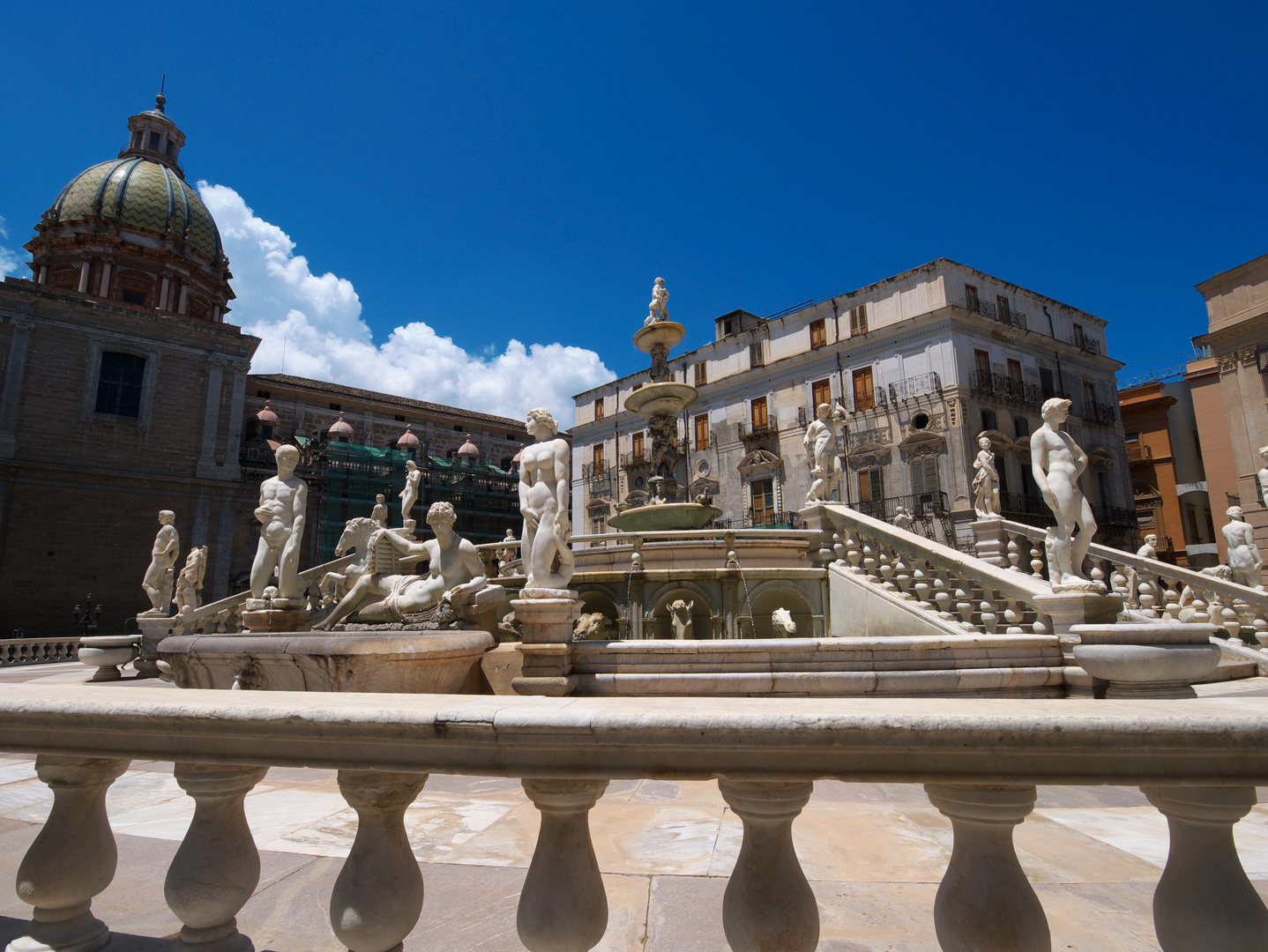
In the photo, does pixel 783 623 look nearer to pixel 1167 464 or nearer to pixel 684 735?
pixel 684 735

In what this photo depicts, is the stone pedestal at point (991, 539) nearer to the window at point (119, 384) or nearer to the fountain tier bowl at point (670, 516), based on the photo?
the fountain tier bowl at point (670, 516)

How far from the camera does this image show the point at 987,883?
1.41 meters

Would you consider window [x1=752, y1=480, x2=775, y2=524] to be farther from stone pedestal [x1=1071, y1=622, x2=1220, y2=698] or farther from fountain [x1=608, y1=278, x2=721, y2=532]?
stone pedestal [x1=1071, y1=622, x2=1220, y2=698]

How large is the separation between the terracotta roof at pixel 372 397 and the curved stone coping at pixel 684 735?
1749 inches

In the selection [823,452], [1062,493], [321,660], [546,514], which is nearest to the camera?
[321,660]

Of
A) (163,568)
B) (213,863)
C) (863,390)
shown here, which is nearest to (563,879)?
(213,863)

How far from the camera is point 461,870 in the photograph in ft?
11.0

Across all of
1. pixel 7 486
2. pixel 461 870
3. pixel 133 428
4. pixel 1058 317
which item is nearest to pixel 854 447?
pixel 1058 317

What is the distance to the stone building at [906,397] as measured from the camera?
2706cm

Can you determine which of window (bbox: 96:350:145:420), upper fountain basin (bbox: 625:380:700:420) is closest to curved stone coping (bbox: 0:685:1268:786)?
upper fountain basin (bbox: 625:380:700:420)

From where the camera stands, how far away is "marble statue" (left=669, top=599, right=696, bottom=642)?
9742mm

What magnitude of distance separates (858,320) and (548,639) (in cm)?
Answer: 2821

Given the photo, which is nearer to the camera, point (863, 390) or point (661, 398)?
point (661, 398)

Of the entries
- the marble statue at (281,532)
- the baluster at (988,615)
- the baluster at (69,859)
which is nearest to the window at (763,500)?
the baluster at (988,615)
